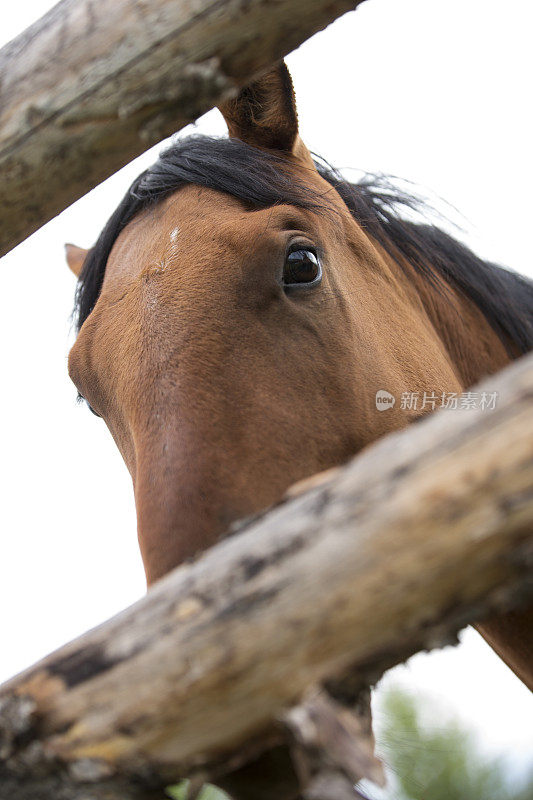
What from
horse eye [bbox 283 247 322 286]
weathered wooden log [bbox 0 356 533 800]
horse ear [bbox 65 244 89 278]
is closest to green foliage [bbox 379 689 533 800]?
horse ear [bbox 65 244 89 278]

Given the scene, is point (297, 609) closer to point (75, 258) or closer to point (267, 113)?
point (267, 113)

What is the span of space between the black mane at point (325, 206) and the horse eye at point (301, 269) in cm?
24

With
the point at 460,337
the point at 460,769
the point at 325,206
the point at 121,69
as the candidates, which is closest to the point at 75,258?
the point at 325,206

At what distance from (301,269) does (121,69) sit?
92 centimetres

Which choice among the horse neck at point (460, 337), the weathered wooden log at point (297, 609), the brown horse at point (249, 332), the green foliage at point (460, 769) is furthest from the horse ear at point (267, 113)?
the green foliage at point (460, 769)

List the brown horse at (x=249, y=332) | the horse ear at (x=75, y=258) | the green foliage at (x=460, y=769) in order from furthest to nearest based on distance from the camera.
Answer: the green foliage at (x=460, y=769)
the horse ear at (x=75, y=258)
the brown horse at (x=249, y=332)

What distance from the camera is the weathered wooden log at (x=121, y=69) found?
1095mm

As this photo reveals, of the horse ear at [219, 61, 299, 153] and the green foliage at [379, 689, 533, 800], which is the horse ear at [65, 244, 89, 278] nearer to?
the horse ear at [219, 61, 299, 153]

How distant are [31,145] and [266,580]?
0.80 metres

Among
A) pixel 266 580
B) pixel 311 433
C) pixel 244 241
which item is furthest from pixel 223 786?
pixel 244 241

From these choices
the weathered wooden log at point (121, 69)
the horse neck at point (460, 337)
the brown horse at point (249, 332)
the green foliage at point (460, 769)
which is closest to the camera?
the weathered wooden log at point (121, 69)

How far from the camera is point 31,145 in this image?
114 cm

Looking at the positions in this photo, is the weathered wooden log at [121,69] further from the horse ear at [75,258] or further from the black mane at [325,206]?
the horse ear at [75,258]

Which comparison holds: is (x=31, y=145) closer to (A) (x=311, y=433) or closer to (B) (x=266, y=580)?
(B) (x=266, y=580)
